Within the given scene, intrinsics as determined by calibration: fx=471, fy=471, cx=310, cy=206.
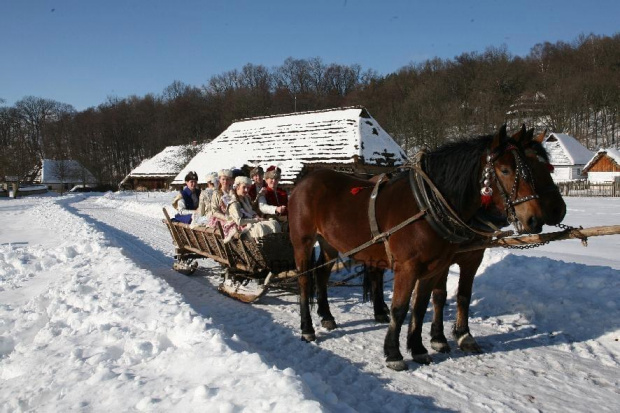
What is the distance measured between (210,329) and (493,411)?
2.33 meters

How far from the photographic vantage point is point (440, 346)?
4422mm

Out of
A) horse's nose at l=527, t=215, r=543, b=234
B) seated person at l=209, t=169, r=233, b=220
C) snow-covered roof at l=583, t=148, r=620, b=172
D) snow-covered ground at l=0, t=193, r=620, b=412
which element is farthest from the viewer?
snow-covered roof at l=583, t=148, r=620, b=172

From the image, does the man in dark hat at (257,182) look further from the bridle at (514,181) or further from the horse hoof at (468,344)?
the bridle at (514,181)

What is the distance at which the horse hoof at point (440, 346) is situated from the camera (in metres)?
4.41

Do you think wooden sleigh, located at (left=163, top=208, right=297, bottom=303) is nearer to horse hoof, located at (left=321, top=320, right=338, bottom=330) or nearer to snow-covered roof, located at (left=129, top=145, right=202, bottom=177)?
horse hoof, located at (left=321, top=320, right=338, bottom=330)

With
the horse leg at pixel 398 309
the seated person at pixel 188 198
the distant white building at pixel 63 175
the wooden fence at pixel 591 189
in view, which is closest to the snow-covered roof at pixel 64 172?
the distant white building at pixel 63 175

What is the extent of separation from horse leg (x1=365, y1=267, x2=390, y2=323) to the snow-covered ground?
158 mm

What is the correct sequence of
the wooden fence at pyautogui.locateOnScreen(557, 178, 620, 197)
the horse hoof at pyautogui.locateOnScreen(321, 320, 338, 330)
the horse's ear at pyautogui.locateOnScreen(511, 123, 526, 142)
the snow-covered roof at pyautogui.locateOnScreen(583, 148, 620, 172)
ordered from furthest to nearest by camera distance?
the snow-covered roof at pyautogui.locateOnScreen(583, 148, 620, 172), the wooden fence at pyautogui.locateOnScreen(557, 178, 620, 197), the horse hoof at pyautogui.locateOnScreen(321, 320, 338, 330), the horse's ear at pyautogui.locateOnScreen(511, 123, 526, 142)

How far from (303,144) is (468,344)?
1842 cm

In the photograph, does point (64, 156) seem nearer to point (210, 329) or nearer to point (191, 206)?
point (191, 206)

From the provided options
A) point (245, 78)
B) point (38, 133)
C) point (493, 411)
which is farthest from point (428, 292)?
point (38, 133)

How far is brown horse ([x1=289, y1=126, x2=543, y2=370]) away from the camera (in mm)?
3598

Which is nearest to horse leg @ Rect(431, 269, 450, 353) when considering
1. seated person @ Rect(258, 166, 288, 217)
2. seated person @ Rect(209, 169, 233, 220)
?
seated person @ Rect(258, 166, 288, 217)

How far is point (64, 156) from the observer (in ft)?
236
